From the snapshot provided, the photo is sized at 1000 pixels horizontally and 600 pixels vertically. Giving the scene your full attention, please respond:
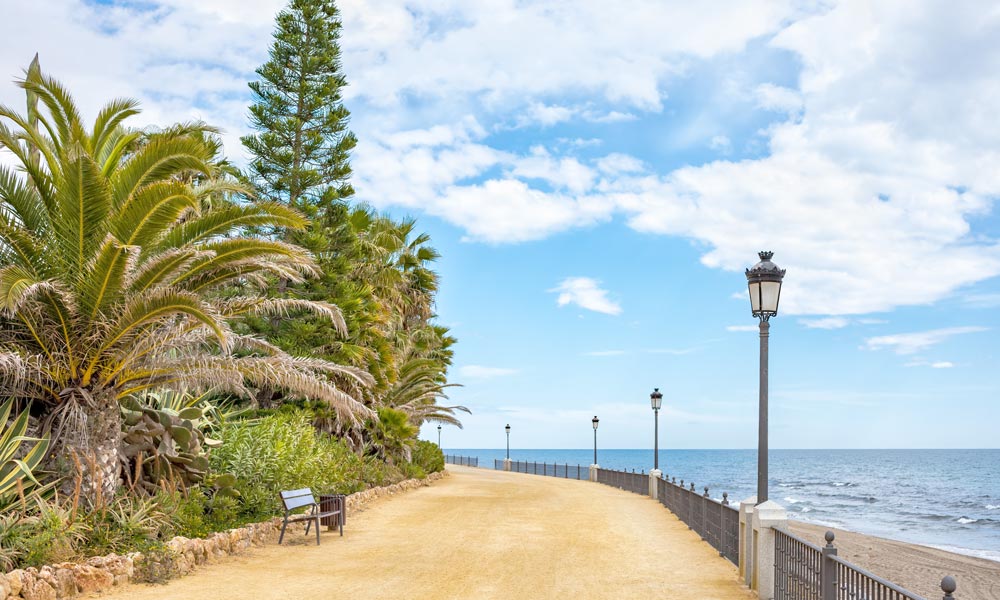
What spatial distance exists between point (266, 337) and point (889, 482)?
75633 mm

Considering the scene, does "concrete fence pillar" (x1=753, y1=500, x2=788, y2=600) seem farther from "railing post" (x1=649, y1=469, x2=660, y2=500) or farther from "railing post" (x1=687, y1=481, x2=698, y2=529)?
"railing post" (x1=649, y1=469, x2=660, y2=500)

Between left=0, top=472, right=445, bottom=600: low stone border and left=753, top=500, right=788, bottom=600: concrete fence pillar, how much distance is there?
7440 mm

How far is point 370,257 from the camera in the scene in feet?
100

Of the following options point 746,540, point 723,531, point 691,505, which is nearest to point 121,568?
point 746,540

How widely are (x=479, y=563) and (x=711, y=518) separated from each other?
4662 millimetres

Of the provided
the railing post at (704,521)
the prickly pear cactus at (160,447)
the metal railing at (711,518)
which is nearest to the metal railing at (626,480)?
the metal railing at (711,518)

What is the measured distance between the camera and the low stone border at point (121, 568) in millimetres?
8133

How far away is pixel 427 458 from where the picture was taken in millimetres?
35562

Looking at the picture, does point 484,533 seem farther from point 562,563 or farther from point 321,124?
point 321,124

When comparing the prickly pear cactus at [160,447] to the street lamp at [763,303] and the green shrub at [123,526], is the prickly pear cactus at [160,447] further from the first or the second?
the street lamp at [763,303]

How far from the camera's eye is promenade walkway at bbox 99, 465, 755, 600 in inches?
378

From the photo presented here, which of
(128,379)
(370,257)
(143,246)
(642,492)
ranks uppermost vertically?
(370,257)

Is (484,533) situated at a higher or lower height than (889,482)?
higher

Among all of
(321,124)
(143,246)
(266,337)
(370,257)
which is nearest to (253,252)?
(143,246)
